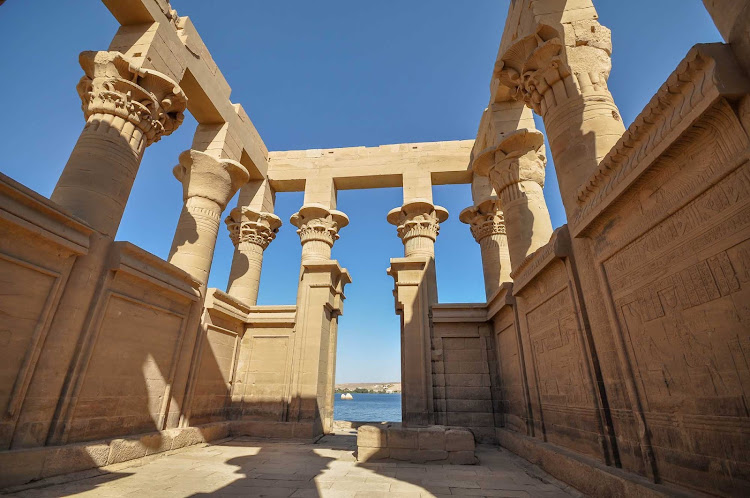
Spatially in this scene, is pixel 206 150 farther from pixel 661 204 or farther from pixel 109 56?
pixel 661 204

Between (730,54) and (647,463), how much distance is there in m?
3.62

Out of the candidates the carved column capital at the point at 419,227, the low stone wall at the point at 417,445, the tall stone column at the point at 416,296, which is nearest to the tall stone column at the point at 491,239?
the tall stone column at the point at 416,296

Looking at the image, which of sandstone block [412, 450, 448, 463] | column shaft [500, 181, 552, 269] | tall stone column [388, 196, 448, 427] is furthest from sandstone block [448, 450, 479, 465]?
column shaft [500, 181, 552, 269]

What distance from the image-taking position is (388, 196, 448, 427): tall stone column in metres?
Answer: 9.09

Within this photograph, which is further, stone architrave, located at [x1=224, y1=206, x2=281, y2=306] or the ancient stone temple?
stone architrave, located at [x1=224, y1=206, x2=281, y2=306]

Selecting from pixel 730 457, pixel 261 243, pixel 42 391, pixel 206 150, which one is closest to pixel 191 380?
pixel 42 391

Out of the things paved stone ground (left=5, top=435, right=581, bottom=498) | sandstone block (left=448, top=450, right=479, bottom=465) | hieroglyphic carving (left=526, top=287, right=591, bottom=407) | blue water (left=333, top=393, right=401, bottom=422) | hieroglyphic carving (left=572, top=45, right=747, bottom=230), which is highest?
hieroglyphic carving (left=572, top=45, right=747, bottom=230)

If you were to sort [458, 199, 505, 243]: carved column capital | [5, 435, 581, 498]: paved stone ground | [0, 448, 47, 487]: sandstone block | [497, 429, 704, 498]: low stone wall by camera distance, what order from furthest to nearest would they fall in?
[458, 199, 505, 243]: carved column capital, [5, 435, 581, 498]: paved stone ground, [0, 448, 47, 487]: sandstone block, [497, 429, 704, 498]: low stone wall

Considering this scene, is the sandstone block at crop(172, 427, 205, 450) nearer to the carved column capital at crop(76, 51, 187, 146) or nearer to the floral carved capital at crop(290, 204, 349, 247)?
the carved column capital at crop(76, 51, 187, 146)

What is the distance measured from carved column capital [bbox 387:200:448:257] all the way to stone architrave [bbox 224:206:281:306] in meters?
4.76

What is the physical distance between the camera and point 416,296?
10.2m

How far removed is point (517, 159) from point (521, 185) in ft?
2.21

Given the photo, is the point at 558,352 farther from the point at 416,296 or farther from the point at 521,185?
the point at 416,296

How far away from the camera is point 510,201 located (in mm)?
8984
